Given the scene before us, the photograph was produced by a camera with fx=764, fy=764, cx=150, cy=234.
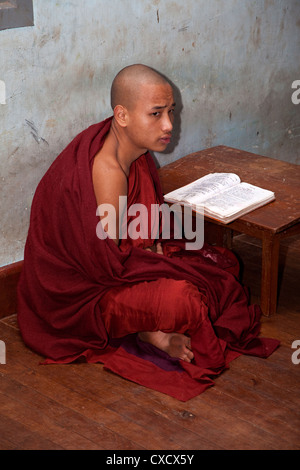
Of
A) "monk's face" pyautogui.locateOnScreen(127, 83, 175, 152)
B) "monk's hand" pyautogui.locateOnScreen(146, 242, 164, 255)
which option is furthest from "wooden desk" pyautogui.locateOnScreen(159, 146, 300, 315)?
"monk's face" pyautogui.locateOnScreen(127, 83, 175, 152)

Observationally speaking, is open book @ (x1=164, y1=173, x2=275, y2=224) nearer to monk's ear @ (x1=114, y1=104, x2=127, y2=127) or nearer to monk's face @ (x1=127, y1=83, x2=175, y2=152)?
monk's face @ (x1=127, y1=83, x2=175, y2=152)

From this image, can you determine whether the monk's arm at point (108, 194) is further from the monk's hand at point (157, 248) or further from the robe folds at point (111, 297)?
the monk's hand at point (157, 248)

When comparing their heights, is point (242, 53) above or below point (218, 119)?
above

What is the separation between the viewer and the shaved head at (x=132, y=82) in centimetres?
293

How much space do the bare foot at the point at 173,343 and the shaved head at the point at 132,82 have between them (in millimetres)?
896

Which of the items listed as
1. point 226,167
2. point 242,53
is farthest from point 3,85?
point 242,53

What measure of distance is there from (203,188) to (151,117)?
0.50 m

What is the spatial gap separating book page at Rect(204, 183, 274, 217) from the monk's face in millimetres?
352

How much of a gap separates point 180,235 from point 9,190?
785 millimetres

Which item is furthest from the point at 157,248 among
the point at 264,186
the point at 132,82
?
the point at 132,82

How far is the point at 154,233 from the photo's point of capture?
10.5ft

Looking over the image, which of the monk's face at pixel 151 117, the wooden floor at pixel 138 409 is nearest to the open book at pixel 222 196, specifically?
the monk's face at pixel 151 117
